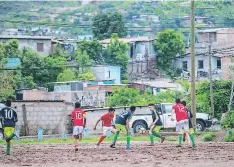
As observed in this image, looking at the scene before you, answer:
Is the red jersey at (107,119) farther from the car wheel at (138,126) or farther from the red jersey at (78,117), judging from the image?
the car wheel at (138,126)

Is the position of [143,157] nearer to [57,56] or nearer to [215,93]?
[215,93]

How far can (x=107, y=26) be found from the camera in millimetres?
102312

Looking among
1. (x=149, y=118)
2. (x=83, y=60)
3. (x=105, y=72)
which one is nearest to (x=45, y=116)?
(x=149, y=118)

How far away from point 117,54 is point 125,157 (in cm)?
6206

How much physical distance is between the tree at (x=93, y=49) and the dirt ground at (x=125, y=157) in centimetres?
5630

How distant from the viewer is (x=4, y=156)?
27.5 meters

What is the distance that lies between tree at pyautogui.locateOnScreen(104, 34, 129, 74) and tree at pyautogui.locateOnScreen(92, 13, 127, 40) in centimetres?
1200

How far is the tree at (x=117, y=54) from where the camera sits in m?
87.2

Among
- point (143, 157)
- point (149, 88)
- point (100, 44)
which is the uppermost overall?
point (100, 44)

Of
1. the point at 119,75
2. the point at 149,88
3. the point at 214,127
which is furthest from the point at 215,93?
the point at 119,75

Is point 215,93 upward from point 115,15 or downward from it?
downward

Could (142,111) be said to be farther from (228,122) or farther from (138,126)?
(228,122)

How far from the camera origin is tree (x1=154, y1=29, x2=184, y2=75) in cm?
8956

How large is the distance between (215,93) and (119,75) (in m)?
29.0
